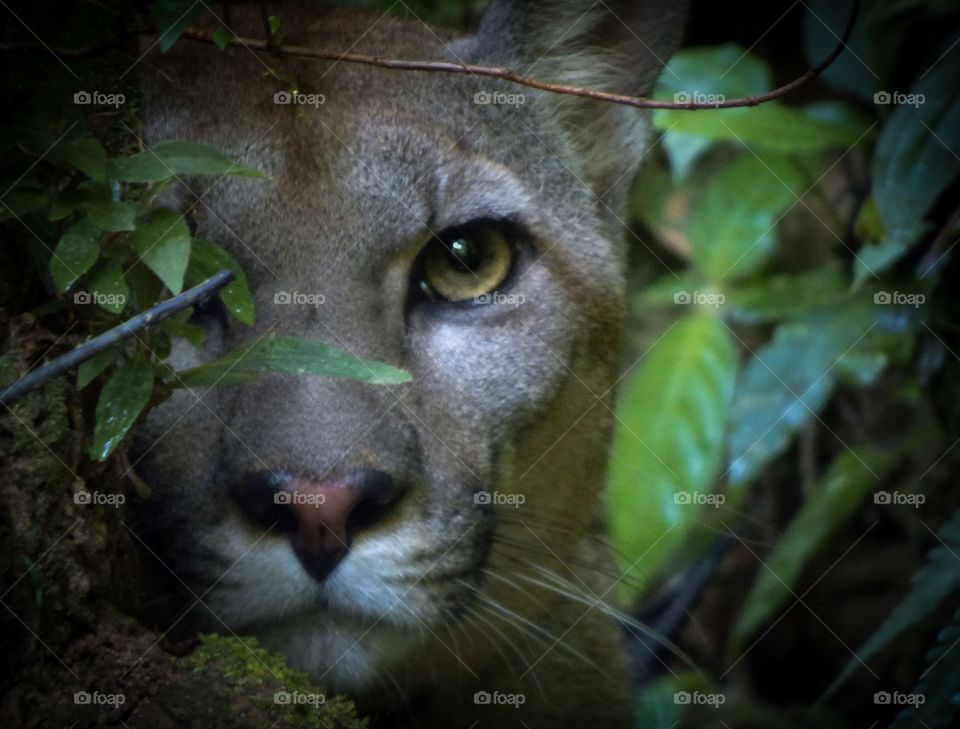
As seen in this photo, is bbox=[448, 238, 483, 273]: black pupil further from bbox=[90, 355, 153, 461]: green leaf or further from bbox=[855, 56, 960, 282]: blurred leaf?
bbox=[855, 56, 960, 282]: blurred leaf

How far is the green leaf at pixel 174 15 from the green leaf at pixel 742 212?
96.4 inches

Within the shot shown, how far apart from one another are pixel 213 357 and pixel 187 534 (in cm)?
42

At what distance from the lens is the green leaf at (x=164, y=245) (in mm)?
2361

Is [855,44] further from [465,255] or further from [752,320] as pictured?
[465,255]

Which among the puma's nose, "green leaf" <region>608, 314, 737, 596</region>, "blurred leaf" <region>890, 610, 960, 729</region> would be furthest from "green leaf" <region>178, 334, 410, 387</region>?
"green leaf" <region>608, 314, 737, 596</region>

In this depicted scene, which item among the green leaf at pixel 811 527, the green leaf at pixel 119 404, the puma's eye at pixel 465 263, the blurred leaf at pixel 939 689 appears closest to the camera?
the green leaf at pixel 119 404

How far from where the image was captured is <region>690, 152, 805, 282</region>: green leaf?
4516 mm

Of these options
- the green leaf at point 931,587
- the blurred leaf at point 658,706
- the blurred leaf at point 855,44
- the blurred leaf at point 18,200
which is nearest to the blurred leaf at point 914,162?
the blurred leaf at point 855,44

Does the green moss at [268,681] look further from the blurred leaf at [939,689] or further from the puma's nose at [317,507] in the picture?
the blurred leaf at [939,689]

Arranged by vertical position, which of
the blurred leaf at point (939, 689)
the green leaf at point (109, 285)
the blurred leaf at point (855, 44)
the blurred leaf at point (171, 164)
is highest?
the blurred leaf at point (855, 44)

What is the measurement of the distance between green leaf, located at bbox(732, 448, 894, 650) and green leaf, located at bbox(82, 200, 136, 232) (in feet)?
8.60

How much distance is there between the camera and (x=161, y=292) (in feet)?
8.43

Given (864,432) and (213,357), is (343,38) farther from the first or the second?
(864,432)

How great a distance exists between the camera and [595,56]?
3.64 metres
